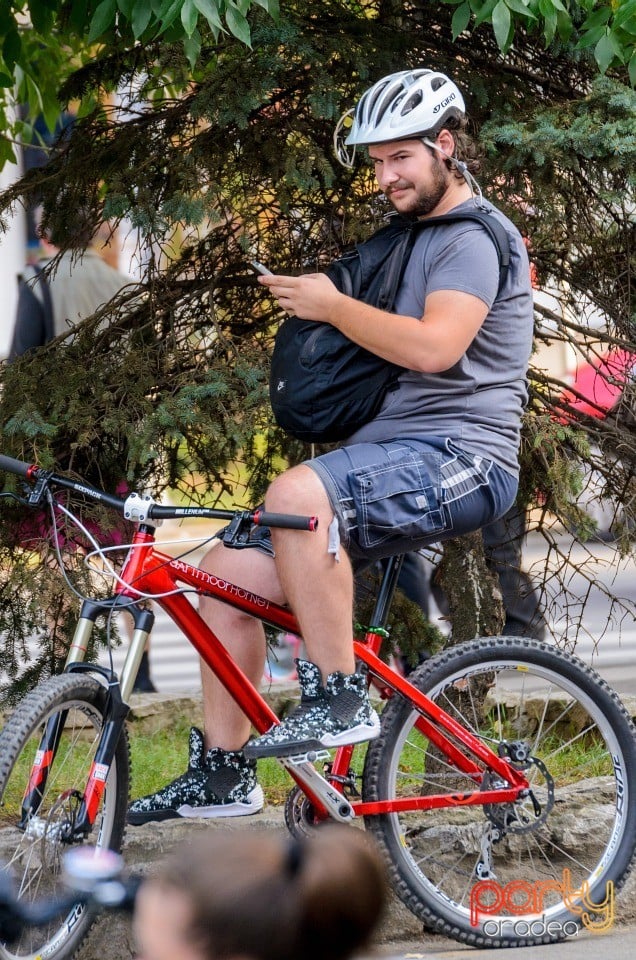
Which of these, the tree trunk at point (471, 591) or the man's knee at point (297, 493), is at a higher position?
the man's knee at point (297, 493)

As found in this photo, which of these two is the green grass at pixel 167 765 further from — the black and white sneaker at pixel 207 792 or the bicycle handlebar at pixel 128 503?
the bicycle handlebar at pixel 128 503

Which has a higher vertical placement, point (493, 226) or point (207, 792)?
point (493, 226)

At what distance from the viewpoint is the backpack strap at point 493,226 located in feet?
11.2

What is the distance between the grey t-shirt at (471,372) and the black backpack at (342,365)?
0.11 feet

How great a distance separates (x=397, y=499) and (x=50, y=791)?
109 centimetres

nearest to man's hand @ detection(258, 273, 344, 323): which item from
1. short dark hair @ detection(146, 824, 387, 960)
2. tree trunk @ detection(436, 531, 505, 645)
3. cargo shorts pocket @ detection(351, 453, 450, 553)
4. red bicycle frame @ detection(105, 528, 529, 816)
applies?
cargo shorts pocket @ detection(351, 453, 450, 553)

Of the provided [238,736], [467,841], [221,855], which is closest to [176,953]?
[221,855]

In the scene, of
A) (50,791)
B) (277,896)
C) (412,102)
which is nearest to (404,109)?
(412,102)

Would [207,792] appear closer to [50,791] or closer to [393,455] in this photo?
[50,791]

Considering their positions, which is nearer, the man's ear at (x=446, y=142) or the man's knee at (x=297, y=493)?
the man's knee at (x=297, y=493)

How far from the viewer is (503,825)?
3615 mm

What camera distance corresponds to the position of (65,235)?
456cm

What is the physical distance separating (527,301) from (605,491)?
131cm

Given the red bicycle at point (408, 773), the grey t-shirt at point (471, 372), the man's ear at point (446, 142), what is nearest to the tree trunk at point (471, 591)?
the red bicycle at point (408, 773)
